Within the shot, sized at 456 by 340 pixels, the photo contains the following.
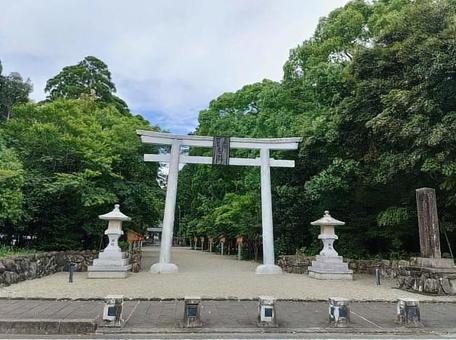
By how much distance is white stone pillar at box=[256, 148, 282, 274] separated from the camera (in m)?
16.2

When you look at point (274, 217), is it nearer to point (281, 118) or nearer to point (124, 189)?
point (281, 118)

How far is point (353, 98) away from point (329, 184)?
10.8ft

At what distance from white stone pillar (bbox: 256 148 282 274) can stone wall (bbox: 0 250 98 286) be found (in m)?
6.77

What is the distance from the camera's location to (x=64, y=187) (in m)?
14.9

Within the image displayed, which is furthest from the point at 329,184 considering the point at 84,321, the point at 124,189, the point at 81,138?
the point at 84,321

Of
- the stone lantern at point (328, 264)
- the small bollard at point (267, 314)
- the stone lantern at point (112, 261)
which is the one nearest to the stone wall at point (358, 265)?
the stone lantern at point (328, 264)

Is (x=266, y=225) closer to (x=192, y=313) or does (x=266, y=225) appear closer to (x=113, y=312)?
(x=192, y=313)

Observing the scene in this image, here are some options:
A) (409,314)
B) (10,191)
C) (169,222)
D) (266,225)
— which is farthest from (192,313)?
(266,225)

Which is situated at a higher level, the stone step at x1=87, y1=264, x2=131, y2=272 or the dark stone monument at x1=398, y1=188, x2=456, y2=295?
the dark stone monument at x1=398, y1=188, x2=456, y2=295

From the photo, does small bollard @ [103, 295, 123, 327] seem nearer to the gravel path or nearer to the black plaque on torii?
the gravel path

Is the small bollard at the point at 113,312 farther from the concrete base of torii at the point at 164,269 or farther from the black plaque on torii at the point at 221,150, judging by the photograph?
the black plaque on torii at the point at 221,150

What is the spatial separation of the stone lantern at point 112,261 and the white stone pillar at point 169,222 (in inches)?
59.6

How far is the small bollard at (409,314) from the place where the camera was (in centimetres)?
689

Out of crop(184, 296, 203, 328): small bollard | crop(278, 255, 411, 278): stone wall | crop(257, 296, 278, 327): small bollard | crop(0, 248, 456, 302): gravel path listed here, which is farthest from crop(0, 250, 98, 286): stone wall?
crop(278, 255, 411, 278): stone wall
